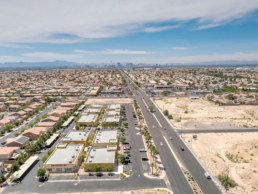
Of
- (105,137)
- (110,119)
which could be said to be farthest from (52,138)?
(110,119)

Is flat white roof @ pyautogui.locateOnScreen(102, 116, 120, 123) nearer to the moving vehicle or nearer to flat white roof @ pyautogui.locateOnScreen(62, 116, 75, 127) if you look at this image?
flat white roof @ pyautogui.locateOnScreen(62, 116, 75, 127)

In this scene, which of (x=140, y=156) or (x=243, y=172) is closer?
(x=243, y=172)

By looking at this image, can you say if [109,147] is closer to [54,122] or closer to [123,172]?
[123,172]

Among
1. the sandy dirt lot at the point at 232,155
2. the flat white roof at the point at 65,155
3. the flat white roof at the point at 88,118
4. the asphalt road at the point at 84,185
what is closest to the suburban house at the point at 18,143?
the flat white roof at the point at 65,155

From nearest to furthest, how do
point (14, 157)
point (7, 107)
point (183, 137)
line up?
1. point (14, 157)
2. point (183, 137)
3. point (7, 107)

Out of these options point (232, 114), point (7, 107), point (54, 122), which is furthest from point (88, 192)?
point (7, 107)

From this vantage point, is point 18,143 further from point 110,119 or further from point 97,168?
point 110,119

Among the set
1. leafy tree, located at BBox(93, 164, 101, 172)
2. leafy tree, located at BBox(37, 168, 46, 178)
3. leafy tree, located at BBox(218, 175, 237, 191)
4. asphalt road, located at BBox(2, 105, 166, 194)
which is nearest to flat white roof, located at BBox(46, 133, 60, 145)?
asphalt road, located at BBox(2, 105, 166, 194)

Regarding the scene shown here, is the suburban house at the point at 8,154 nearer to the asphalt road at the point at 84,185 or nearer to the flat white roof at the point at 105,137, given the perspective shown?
the asphalt road at the point at 84,185
